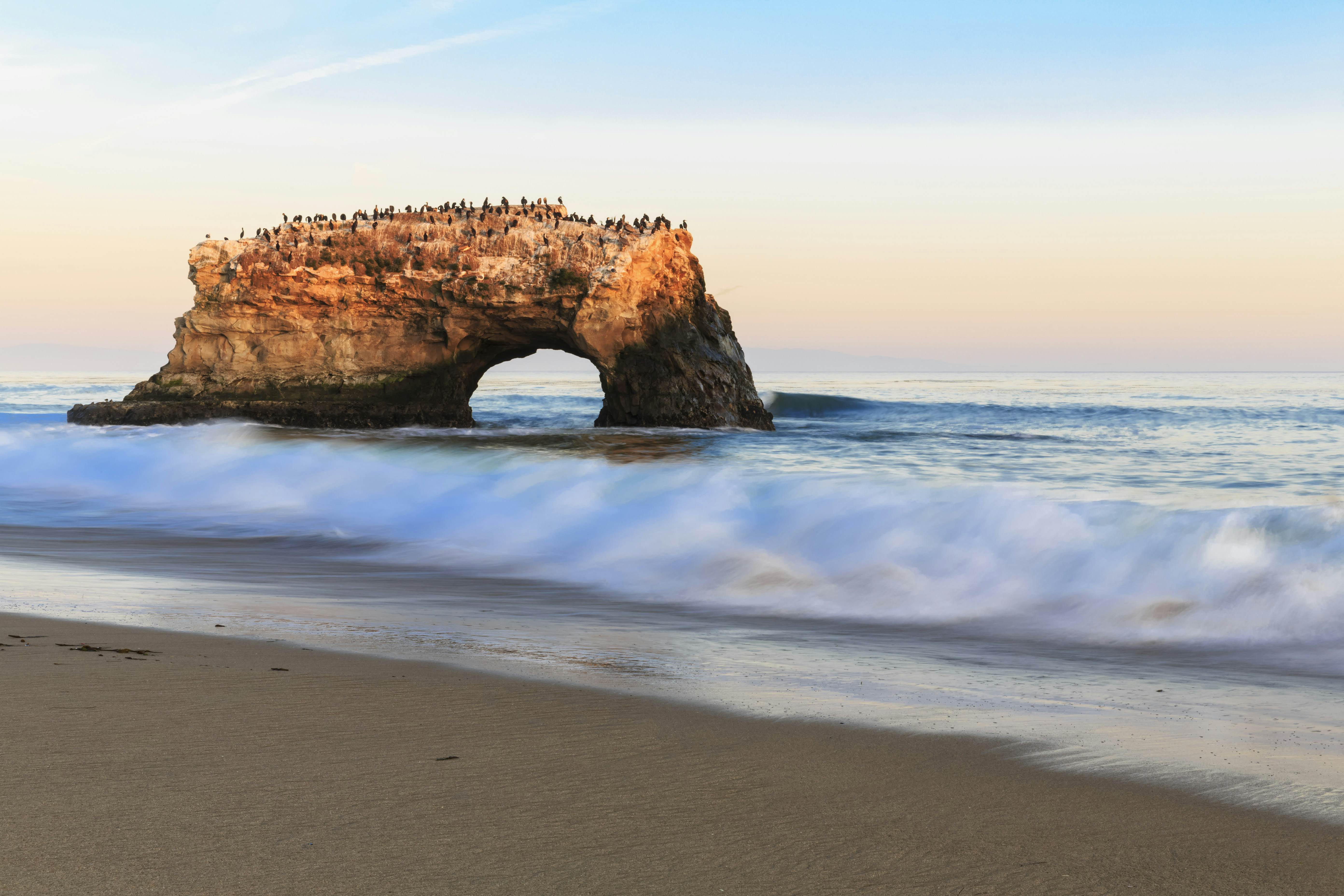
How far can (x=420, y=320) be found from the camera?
74.0ft

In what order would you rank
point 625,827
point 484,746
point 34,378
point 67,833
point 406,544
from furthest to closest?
point 34,378 < point 406,544 < point 484,746 < point 625,827 < point 67,833

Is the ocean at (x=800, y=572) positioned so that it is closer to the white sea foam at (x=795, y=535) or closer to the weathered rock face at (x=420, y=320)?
the white sea foam at (x=795, y=535)

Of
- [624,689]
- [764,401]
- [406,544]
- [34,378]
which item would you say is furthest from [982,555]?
[34,378]

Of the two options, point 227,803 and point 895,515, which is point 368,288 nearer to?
point 895,515

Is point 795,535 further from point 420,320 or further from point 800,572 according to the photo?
point 420,320

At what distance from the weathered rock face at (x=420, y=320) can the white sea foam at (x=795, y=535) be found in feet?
21.3

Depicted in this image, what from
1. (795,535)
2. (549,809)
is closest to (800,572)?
(795,535)

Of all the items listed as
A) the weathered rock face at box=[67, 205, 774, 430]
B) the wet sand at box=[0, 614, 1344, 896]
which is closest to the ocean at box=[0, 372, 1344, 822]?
the wet sand at box=[0, 614, 1344, 896]

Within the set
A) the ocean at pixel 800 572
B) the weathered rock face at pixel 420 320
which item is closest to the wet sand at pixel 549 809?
the ocean at pixel 800 572

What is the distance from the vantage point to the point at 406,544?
34.8 ft

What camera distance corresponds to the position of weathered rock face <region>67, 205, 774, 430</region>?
2159 centimetres

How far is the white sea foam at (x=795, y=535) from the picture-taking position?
22.4ft

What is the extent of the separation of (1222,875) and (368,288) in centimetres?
2151

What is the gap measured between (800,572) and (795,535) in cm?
121
